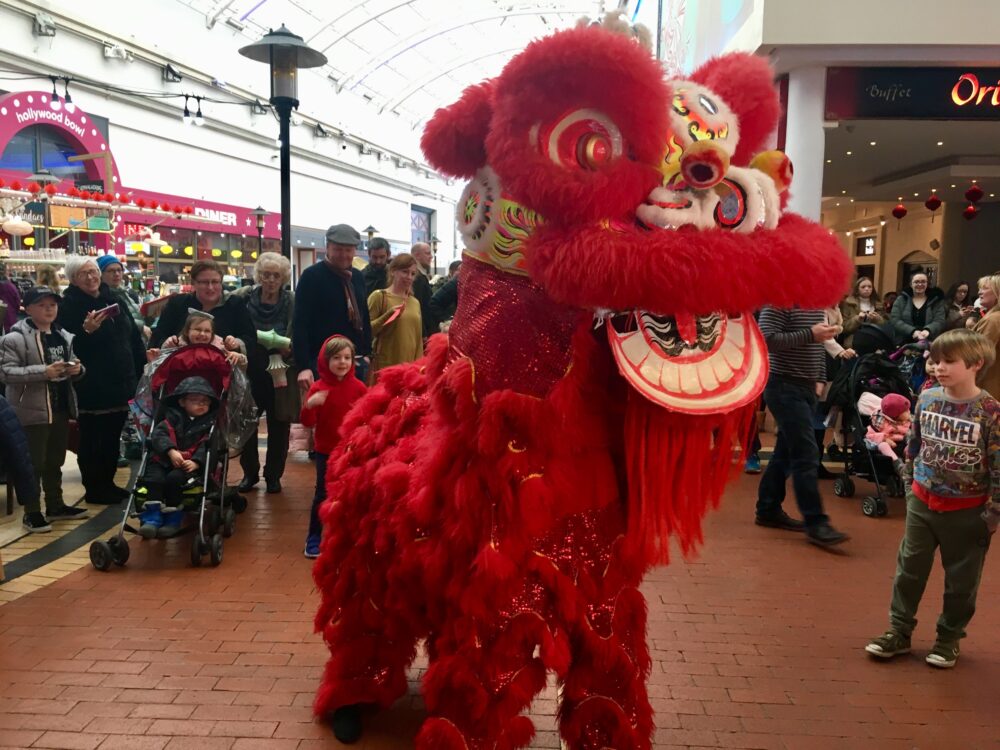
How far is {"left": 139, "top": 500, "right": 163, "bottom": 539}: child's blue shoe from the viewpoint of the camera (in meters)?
4.61

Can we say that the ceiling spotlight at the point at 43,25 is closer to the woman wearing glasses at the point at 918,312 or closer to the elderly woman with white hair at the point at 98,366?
the elderly woman with white hair at the point at 98,366

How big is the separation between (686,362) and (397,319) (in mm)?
4705

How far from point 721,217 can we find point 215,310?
185 inches

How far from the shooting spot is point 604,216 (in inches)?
63.6

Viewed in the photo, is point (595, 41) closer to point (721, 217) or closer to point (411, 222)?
point (721, 217)

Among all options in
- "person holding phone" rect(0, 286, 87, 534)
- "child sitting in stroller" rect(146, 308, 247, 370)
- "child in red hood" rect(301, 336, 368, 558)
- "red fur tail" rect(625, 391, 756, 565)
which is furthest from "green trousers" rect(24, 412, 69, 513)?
"red fur tail" rect(625, 391, 756, 565)

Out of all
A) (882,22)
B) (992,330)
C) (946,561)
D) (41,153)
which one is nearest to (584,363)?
(946,561)

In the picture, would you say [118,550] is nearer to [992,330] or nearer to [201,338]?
[201,338]

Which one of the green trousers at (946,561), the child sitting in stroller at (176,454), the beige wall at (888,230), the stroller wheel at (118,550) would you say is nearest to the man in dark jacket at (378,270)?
the child sitting in stroller at (176,454)

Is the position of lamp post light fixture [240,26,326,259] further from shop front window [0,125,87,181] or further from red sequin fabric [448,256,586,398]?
shop front window [0,125,87,181]

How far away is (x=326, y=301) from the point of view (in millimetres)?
4980

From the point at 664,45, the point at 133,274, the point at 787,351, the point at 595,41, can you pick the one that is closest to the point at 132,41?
the point at 133,274

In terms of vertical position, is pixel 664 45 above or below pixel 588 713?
above

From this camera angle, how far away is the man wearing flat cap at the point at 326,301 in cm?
491
